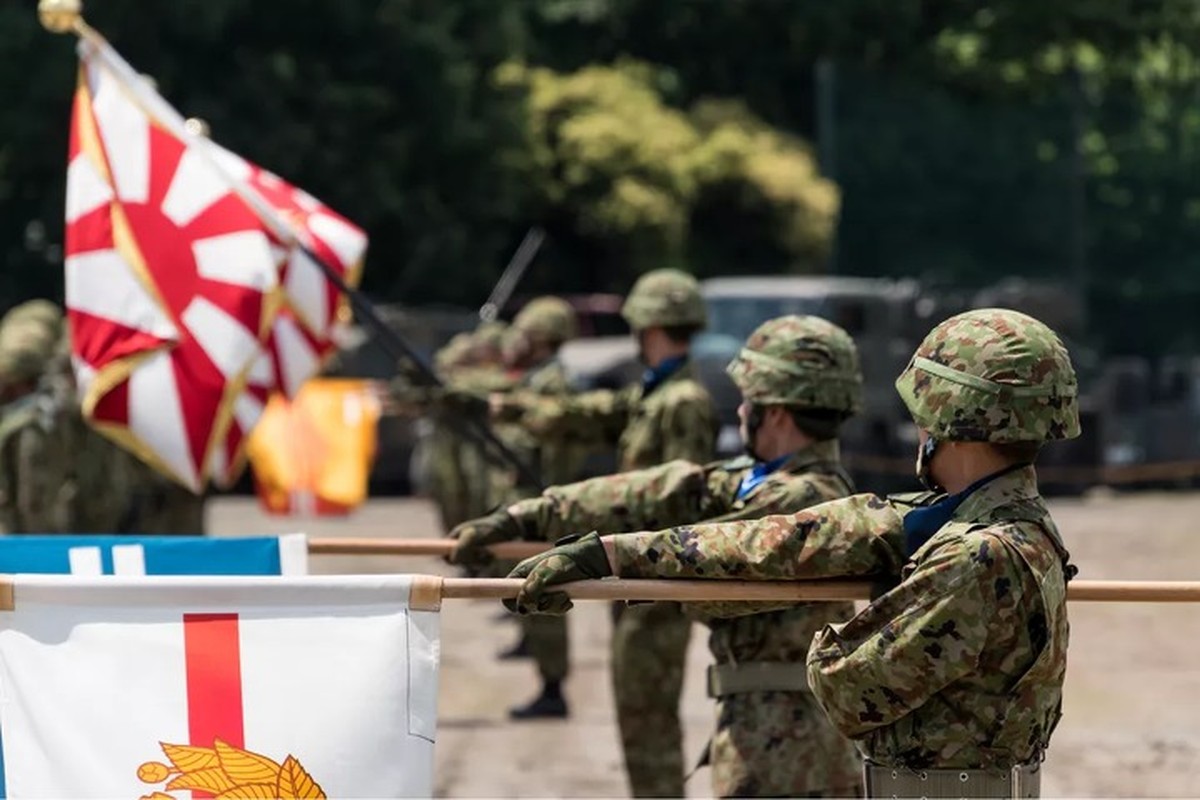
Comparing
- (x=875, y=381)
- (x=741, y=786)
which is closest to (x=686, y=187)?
(x=875, y=381)

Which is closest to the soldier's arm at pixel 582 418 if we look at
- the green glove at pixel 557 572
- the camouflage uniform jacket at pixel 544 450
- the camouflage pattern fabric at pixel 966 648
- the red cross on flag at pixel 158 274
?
the red cross on flag at pixel 158 274

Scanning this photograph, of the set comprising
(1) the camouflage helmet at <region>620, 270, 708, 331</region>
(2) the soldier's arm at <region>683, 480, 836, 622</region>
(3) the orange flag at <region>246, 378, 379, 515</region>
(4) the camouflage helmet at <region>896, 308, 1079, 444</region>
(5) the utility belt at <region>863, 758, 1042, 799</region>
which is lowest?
(3) the orange flag at <region>246, 378, 379, 515</region>

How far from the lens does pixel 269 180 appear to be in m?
10.4

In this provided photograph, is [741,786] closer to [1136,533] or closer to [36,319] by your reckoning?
[36,319]

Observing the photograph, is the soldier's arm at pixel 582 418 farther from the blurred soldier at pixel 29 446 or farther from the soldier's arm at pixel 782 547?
the soldier's arm at pixel 782 547

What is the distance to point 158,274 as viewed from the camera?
27.8 feet

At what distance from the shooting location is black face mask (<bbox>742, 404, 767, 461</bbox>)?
5953 mm

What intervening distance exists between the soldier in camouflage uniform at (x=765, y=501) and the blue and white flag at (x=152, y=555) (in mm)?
528

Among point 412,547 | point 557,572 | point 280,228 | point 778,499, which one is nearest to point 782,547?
point 557,572

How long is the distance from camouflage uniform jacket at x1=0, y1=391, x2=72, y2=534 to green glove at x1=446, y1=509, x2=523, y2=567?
5.30 meters

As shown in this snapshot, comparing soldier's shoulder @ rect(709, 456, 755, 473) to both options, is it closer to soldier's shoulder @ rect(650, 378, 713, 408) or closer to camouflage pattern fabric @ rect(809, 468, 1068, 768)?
camouflage pattern fabric @ rect(809, 468, 1068, 768)

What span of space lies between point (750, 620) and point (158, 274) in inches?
128

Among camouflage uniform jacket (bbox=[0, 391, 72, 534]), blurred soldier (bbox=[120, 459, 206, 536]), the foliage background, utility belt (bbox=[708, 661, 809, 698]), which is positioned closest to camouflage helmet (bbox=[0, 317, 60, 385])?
camouflage uniform jacket (bbox=[0, 391, 72, 534])

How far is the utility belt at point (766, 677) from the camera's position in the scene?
6.00m
